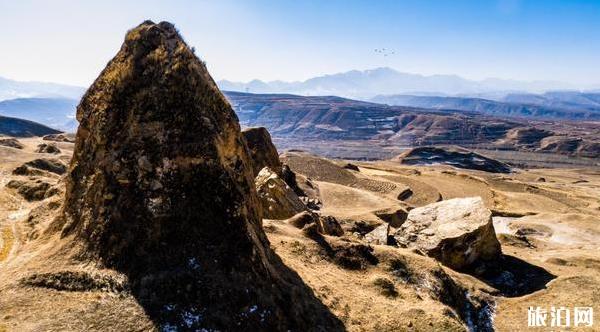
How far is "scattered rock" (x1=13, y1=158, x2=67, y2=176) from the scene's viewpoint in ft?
153

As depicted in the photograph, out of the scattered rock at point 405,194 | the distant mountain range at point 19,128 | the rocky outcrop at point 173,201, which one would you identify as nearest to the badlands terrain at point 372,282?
the rocky outcrop at point 173,201

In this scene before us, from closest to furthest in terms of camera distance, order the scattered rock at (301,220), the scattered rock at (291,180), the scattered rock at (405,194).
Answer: the scattered rock at (301,220), the scattered rock at (291,180), the scattered rock at (405,194)

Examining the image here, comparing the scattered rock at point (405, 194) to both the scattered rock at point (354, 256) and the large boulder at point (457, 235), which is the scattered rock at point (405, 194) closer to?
the large boulder at point (457, 235)

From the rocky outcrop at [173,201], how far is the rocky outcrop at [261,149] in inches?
1132

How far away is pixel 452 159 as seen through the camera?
174125 millimetres

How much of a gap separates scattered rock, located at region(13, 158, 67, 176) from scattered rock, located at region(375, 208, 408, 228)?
37.4 meters

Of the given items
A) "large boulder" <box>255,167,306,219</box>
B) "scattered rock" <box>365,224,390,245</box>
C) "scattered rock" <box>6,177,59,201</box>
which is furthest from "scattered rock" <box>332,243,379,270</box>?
"scattered rock" <box>6,177,59,201</box>

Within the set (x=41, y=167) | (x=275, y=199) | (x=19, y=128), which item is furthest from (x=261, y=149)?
(x=19, y=128)

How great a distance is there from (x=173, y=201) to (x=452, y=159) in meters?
170

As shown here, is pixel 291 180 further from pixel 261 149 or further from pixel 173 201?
pixel 173 201

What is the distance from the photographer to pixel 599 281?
27438 mm

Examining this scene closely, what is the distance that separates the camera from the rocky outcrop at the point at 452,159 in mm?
165250

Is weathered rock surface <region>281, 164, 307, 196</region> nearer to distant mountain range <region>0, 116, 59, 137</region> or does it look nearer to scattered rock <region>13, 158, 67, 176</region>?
scattered rock <region>13, 158, 67, 176</region>

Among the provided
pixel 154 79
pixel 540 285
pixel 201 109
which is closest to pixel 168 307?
pixel 201 109
